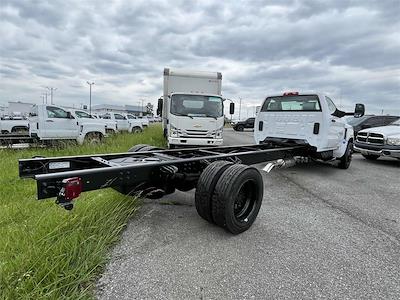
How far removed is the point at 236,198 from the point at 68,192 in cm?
193

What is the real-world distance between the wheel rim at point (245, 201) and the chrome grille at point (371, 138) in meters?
7.20

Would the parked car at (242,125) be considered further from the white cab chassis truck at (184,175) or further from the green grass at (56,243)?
the green grass at (56,243)

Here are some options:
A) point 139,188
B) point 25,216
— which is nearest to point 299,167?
point 139,188

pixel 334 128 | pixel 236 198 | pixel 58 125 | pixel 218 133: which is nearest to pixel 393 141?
pixel 334 128

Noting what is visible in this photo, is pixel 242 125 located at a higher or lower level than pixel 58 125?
higher

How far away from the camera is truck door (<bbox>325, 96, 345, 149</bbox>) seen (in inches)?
273

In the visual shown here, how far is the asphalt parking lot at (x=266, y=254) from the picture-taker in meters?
2.46

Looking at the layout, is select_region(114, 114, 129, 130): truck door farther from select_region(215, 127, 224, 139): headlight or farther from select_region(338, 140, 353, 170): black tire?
select_region(338, 140, 353, 170): black tire

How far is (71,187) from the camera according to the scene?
2572mm

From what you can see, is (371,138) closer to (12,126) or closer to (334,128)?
(334,128)

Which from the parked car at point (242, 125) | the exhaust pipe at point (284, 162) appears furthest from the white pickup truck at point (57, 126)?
the parked car at point (242, 125)

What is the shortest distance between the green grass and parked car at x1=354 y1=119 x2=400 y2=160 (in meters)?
8.18

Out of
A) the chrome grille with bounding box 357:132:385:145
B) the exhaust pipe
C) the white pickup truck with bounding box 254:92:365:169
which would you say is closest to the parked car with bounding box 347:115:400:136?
the chrome grille with bounding box 357:132:385:145

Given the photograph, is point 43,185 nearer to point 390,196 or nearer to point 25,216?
point 25,216
